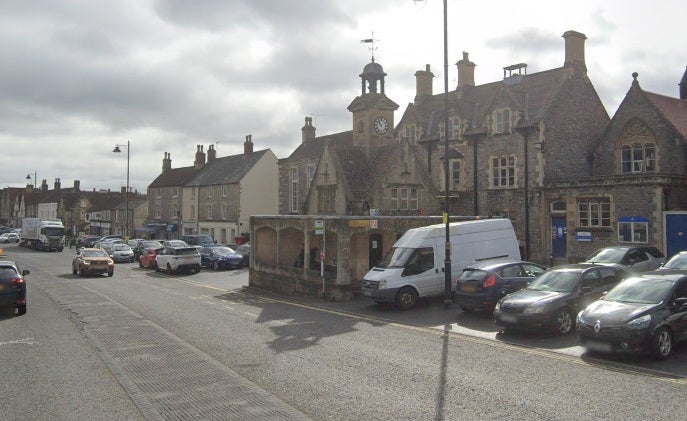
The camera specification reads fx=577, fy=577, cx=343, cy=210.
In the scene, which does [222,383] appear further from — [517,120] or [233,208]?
[233,208]

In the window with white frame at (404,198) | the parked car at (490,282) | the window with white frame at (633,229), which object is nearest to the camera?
the parked car at (490,282)

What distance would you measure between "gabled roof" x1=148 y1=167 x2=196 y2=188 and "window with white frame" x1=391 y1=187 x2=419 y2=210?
1736 inches

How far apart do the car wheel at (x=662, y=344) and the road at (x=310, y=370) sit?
0.20 m

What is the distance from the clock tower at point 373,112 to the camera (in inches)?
1294

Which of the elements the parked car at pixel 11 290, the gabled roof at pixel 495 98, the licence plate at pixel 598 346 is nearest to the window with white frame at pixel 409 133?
the gabled roof at pixel 495 98

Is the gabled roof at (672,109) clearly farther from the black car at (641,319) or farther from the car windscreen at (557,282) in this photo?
the black car at (641,319)

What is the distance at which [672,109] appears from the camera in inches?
1312

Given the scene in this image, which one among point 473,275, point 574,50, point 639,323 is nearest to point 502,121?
point 574,50

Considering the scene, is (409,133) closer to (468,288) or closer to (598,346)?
(468,288)

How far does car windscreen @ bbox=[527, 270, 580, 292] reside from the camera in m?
13.6

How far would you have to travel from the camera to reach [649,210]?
28109 millimetres

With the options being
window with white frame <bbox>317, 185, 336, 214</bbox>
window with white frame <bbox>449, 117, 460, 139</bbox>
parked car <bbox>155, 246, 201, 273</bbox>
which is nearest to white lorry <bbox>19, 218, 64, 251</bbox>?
parked car <bbox>155, 246, 201, 273</bbox>

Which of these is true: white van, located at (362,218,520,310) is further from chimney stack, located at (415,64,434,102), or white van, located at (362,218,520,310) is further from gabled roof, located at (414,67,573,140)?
chimney stack, located at (415,64,434,102)

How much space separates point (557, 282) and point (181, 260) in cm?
2414
